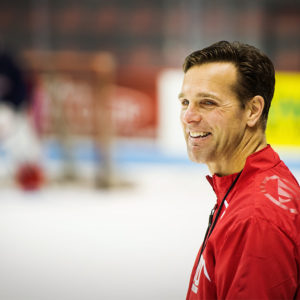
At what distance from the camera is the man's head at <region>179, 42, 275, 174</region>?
99 centimetres

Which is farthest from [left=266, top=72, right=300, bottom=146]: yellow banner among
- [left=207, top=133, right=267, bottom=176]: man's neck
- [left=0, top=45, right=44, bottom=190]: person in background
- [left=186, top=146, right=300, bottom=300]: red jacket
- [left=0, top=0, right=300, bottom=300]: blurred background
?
[left=186, top=146, right=300, bottom=300]: red jacket

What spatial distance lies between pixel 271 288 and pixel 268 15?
826 cm

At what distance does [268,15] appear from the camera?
27.7 feet

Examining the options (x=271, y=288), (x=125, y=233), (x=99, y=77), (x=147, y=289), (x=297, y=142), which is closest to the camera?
→ (x=271, y=288)

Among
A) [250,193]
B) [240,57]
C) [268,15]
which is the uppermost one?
[268,15]

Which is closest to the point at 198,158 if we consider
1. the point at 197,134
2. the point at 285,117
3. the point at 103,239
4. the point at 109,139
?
the point at 197,134

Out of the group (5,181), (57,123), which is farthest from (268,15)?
(5,181)

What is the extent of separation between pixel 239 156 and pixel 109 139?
222 inches

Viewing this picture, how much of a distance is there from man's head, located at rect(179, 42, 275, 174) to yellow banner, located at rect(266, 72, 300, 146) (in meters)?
6.27

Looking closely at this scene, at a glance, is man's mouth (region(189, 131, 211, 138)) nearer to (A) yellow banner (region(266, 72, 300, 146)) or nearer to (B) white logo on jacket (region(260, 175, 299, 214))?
(B) white logo on jacket (region(260, 175, 299, 214))

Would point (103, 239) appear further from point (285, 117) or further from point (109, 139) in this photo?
point (285, 117)

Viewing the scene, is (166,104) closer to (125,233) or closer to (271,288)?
(125,233)

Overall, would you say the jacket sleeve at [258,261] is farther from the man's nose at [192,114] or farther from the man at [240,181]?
the man's nose at [192,114]

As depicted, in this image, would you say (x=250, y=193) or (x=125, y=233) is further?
(x=125, y=233)
